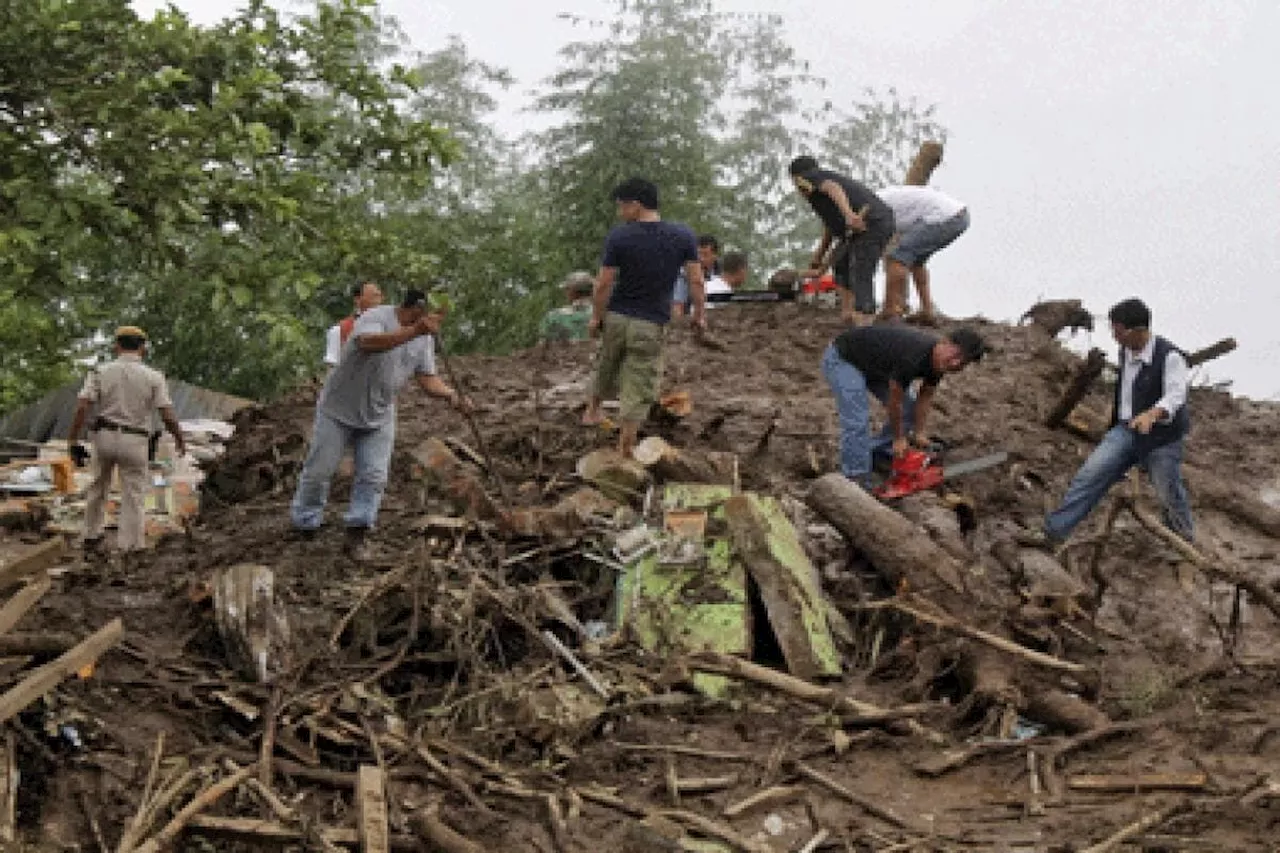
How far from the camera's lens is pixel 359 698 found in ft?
19.6

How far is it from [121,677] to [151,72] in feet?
9.08

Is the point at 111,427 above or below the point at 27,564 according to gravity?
above

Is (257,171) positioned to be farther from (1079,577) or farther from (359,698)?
(1079,577)

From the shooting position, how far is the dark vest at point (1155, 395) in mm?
8125

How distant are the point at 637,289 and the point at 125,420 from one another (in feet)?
12.2

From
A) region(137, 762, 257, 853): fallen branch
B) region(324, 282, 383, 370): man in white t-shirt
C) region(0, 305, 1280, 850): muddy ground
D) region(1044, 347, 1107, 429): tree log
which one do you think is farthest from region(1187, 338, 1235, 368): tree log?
region(137, 762, 257, 853): fallen branch

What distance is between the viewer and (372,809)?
192 inches

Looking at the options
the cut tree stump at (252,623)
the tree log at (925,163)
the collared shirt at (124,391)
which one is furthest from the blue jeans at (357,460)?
the tree log at (925,163)

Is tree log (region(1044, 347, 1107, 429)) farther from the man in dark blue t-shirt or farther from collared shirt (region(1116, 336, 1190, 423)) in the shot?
the man in dark blue t-shirt

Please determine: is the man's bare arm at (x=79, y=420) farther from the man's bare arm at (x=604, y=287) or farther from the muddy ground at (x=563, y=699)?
the man's bare arm at (x=604, y=287)

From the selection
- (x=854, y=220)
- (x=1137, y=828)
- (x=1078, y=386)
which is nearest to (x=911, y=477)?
(x=854, y=220)

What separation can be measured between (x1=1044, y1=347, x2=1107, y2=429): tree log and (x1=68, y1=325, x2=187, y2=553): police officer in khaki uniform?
711cm

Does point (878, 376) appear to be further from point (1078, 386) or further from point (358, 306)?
point (358, 306)

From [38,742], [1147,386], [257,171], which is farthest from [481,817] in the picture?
[1147,386]
